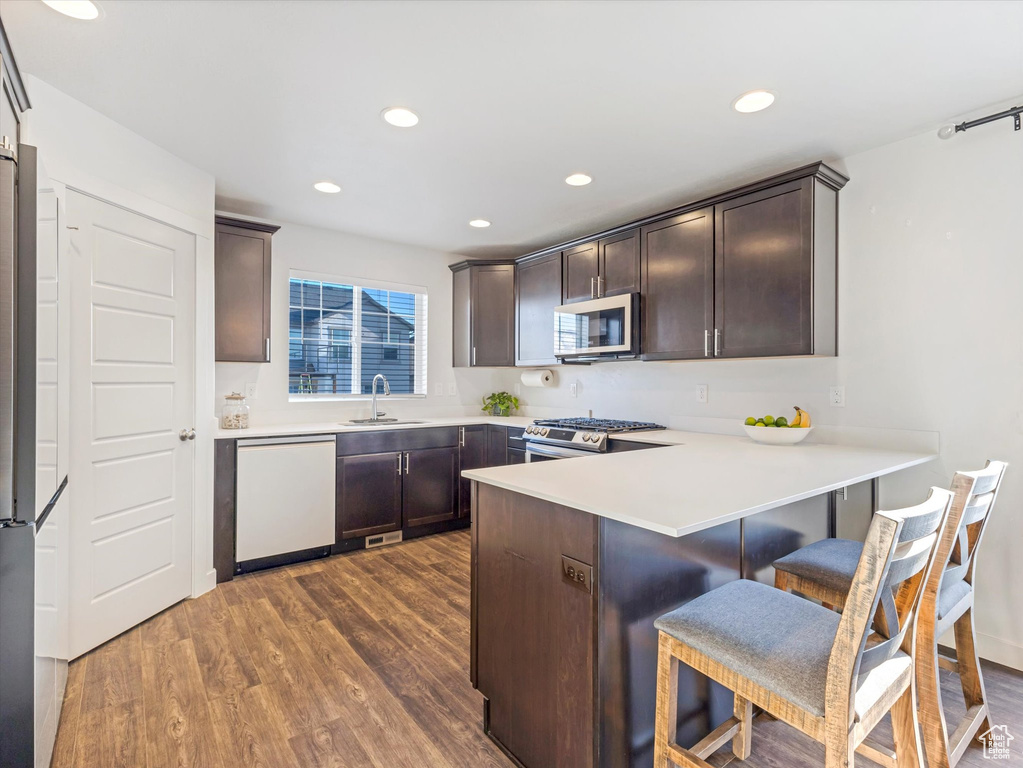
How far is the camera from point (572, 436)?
3482 mm

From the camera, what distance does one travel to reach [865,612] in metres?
1.01

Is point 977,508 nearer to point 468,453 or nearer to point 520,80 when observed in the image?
point 520,80

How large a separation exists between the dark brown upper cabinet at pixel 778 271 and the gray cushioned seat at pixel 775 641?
1641mm

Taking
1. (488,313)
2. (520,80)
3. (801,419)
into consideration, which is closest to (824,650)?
(801,419)

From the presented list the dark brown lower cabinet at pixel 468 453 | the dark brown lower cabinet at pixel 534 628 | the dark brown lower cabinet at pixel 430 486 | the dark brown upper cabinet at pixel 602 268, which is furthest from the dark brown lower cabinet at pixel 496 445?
the dark brown lower cabinet at pixel 534 628

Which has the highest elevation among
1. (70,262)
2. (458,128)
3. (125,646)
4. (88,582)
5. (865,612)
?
(458,128)

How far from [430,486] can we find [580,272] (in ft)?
6.71

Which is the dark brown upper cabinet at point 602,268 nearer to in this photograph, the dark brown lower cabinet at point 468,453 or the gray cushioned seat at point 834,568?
the dark brown lower cabinet at point 468,453

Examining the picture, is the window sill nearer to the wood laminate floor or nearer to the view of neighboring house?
the view of neighboring house

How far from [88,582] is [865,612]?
3.02 m

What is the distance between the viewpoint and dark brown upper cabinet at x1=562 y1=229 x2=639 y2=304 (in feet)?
11.4

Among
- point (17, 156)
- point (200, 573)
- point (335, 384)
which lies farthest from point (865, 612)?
point (335, 384)

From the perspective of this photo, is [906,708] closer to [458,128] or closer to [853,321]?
[853,321]

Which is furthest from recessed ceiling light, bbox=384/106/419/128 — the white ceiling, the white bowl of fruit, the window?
the white bowl of fruit
